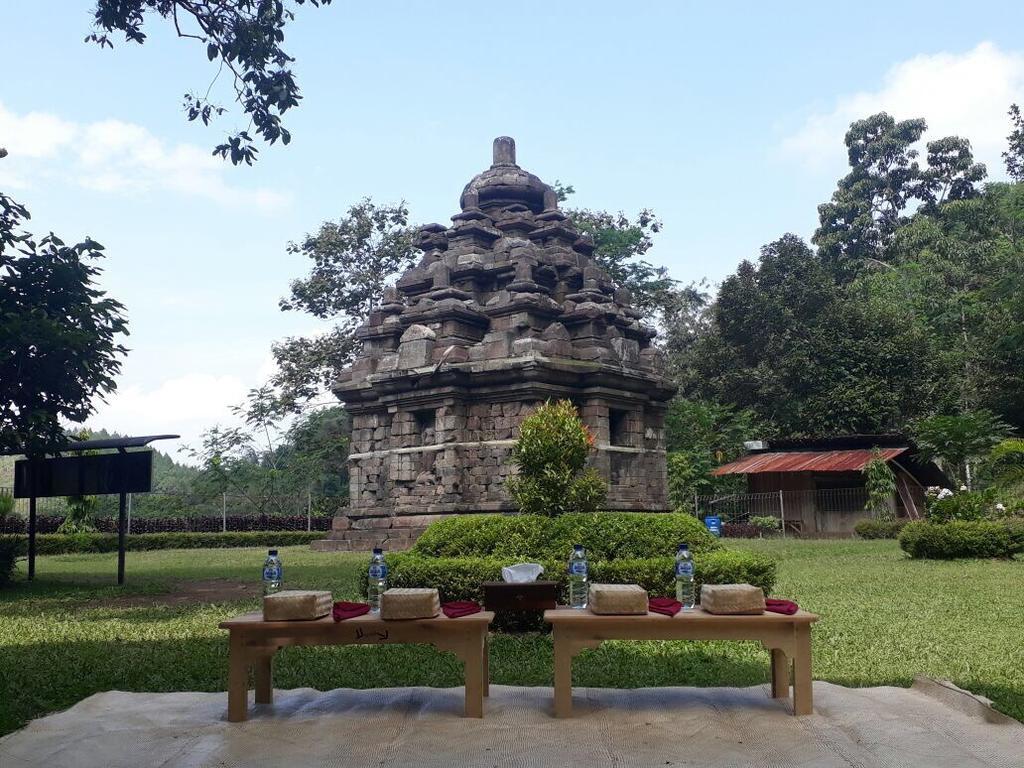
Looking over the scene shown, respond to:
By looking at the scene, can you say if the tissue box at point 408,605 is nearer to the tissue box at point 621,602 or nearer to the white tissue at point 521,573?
the tissue box at point 621,602

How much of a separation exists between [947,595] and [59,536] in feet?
76.5

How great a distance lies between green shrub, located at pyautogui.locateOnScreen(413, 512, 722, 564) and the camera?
9.86 m

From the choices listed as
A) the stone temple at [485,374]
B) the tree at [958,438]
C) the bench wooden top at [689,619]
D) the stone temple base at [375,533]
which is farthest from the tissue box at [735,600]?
the tree at [958,438]

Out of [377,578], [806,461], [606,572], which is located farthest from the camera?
[806,461]

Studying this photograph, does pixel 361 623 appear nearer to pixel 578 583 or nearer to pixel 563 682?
pixel 563 682

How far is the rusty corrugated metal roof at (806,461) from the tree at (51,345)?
68.9ft

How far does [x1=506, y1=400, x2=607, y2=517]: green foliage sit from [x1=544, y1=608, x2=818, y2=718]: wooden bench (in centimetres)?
581

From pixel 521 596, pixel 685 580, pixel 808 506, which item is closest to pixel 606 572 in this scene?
pixel 521 596

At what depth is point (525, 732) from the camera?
534cm

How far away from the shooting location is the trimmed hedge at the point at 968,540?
1664 centimetres

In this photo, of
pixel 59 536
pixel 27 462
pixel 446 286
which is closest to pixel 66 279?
pixel 27 462

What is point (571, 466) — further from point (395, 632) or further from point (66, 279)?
point (66, 279)

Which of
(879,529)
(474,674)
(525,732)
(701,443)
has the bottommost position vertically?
(525,732)

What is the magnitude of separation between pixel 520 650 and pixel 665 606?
2.61 m
